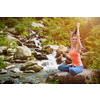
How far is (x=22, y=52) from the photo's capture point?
140 inches

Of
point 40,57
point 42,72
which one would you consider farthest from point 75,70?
point 40,57

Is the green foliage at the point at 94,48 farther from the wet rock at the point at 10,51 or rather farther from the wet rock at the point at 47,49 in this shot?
the wet rock at the point at 10,51

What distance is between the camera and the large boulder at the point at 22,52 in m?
3.43

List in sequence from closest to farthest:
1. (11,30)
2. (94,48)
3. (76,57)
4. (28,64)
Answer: (76,57) → (94,48) → (28,64) → (11,30)

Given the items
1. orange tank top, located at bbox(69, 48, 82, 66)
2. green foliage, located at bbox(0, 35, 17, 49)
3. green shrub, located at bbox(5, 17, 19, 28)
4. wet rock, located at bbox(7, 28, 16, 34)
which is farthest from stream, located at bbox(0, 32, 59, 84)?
green shrub, located at bbox(5, 17, 19, 28)

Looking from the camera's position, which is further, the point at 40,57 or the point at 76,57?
the point at 40,57

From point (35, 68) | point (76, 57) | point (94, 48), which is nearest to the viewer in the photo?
point (76, 57)

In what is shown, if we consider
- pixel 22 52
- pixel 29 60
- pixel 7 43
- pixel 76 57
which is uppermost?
pixel 7 43

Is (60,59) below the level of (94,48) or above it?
below

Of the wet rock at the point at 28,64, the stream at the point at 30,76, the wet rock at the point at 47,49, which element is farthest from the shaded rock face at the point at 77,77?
the wet rock at the point at 47,49

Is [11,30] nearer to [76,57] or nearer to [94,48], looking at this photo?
[76,57]

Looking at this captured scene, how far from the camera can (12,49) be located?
362 cm

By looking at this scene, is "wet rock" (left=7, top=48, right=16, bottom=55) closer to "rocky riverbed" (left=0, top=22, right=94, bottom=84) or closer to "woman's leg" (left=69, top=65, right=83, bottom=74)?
"rocky riverbed" (left=0, top=22, right=94, bottom=84)
